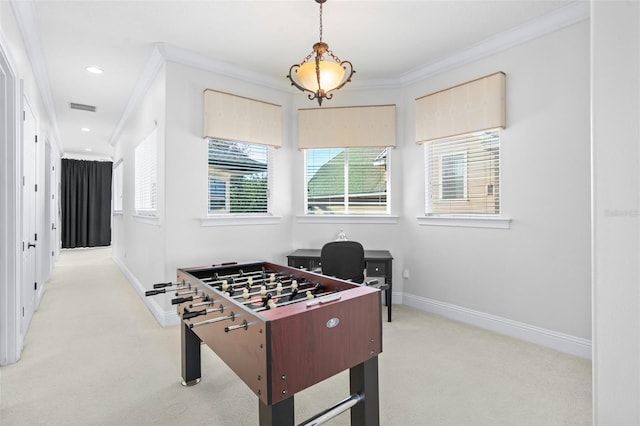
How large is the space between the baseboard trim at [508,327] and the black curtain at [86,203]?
364 inches

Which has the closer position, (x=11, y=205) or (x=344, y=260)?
(x=11, y=205)

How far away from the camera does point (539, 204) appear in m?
2.85

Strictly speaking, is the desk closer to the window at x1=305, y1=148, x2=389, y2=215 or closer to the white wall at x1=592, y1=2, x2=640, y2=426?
the window at x1=305, y1=148, x2=389, y2=215

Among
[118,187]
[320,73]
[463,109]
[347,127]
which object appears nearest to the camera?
[320,73]

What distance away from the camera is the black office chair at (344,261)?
3191mm

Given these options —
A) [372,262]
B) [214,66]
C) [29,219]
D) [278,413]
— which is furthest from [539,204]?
[29,219]

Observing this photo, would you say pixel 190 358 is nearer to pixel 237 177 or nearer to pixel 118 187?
pixel 237 177

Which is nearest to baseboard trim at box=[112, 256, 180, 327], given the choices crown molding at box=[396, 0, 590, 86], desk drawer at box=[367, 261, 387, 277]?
desk drawer at box=[367, 261, 387, 277]

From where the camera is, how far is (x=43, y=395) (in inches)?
82.4

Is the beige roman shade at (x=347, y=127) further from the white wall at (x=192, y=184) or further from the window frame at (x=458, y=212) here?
the white wall at (x=192, y=184)

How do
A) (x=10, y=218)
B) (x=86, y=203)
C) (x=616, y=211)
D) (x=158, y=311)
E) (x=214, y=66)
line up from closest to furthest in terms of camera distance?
(x=616, y=211) < (x=10, y=218) < (x=158, y=311) < (x=214, y=66) < (x=86, y=203)

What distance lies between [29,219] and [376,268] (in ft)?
11.7

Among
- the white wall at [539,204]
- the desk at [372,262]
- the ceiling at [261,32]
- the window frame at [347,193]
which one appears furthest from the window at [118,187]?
the white wall at [539,204]

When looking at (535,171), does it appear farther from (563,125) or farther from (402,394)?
(402,394)
